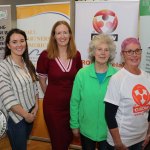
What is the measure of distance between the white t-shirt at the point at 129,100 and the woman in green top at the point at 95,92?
20 centimetres

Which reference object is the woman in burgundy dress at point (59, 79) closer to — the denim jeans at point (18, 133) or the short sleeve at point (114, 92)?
the denim jeans at point (18, 133)

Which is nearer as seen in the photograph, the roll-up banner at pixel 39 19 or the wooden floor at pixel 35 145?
the roll-up banner at pixel 39 19

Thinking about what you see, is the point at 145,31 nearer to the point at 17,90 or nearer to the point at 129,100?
the point at 129,100

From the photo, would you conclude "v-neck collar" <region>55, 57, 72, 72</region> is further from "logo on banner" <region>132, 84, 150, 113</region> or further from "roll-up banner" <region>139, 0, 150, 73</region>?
"logo on banner" <region>132, 84, 150, 113</region>

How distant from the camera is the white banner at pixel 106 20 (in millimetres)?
3010

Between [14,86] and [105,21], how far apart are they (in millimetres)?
1429

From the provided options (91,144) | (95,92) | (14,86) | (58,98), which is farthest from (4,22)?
(91,144)

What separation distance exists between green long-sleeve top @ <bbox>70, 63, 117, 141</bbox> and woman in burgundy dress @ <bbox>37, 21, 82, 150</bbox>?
304 millimetres

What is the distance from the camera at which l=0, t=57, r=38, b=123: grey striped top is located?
2.12 metres

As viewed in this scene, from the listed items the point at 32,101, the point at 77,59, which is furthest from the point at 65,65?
the point at 32,101

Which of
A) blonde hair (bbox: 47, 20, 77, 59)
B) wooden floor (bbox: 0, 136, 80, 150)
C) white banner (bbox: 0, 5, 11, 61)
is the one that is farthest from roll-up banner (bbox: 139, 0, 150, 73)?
white banner (bbox: 0, 5, 11, 61)

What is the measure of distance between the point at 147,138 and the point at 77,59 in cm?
97

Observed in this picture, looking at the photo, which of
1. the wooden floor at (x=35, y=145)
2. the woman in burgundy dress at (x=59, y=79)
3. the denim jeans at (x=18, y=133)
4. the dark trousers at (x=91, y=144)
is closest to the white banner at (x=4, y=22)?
the wooden floor at (x=35, y=145)

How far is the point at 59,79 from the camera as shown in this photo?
251 centimetres
